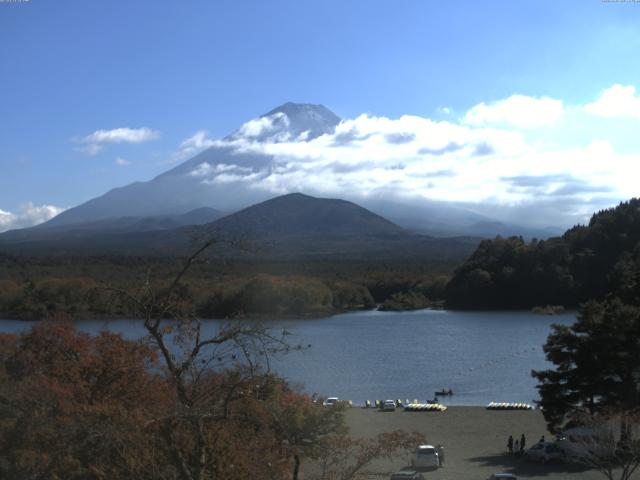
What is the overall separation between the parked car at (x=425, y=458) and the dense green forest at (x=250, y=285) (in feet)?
48.6

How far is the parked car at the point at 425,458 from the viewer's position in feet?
35.7

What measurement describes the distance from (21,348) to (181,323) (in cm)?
627

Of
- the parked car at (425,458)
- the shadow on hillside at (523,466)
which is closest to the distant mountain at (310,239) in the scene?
the shadow on hillside at (523,466)

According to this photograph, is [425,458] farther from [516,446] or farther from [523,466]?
[516,446]

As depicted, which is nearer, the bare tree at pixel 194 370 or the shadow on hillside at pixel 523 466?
the bare tree at pixel 194 370

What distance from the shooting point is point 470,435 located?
1402 cm

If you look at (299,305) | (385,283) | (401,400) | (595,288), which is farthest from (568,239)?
(401,400)

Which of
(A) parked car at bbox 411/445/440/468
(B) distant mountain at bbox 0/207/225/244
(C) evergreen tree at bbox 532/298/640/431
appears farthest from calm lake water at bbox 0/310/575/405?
(B) distant mountain at bbox 0/207/225/244

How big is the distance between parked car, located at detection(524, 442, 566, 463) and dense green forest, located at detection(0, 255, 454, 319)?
49.1 ft

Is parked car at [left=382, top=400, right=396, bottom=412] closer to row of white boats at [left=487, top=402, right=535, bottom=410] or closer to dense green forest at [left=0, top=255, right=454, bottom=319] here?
row of white boats at [left=487, top=402, right=535, bottom=410]

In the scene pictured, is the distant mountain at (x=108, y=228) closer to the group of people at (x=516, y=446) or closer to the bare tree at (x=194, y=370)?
the group of people at (x=516, y=446)

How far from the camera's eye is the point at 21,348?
1013 cm

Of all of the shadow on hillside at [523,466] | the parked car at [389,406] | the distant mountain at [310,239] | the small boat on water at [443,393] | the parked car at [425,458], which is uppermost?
the distant mountain at [310,239]

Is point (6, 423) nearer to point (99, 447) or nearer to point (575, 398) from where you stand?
point (99, 447)
